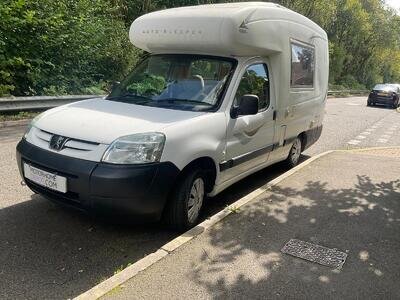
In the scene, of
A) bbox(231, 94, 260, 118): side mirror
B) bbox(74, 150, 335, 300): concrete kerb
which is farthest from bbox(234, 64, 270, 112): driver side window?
bbox(74, 150, 335, 300): concrete kerb

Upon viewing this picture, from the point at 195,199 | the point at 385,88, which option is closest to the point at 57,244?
the point at 195,199

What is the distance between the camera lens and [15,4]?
10.8 m

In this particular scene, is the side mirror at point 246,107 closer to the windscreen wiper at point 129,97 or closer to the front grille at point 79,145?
the windscreen wiper at point 129,97

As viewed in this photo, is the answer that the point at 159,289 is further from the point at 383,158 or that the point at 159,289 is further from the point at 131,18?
the point at 131,18

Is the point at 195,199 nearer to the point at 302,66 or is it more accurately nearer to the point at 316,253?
the point at 316,253

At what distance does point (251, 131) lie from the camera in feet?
17.2

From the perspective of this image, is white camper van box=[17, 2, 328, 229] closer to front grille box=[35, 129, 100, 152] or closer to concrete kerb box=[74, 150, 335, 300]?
front grille box=[35, 129, 100, 152]

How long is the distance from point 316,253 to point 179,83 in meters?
2.39

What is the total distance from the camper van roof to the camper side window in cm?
68

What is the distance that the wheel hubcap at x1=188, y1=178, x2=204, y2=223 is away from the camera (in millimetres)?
4398

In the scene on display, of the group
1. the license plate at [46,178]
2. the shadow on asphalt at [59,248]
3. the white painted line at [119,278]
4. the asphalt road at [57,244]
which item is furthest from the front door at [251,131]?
the license plate at [46,178]

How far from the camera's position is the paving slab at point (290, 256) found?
3.24m

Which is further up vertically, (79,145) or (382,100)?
(79,145)

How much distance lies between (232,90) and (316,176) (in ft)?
8.29
